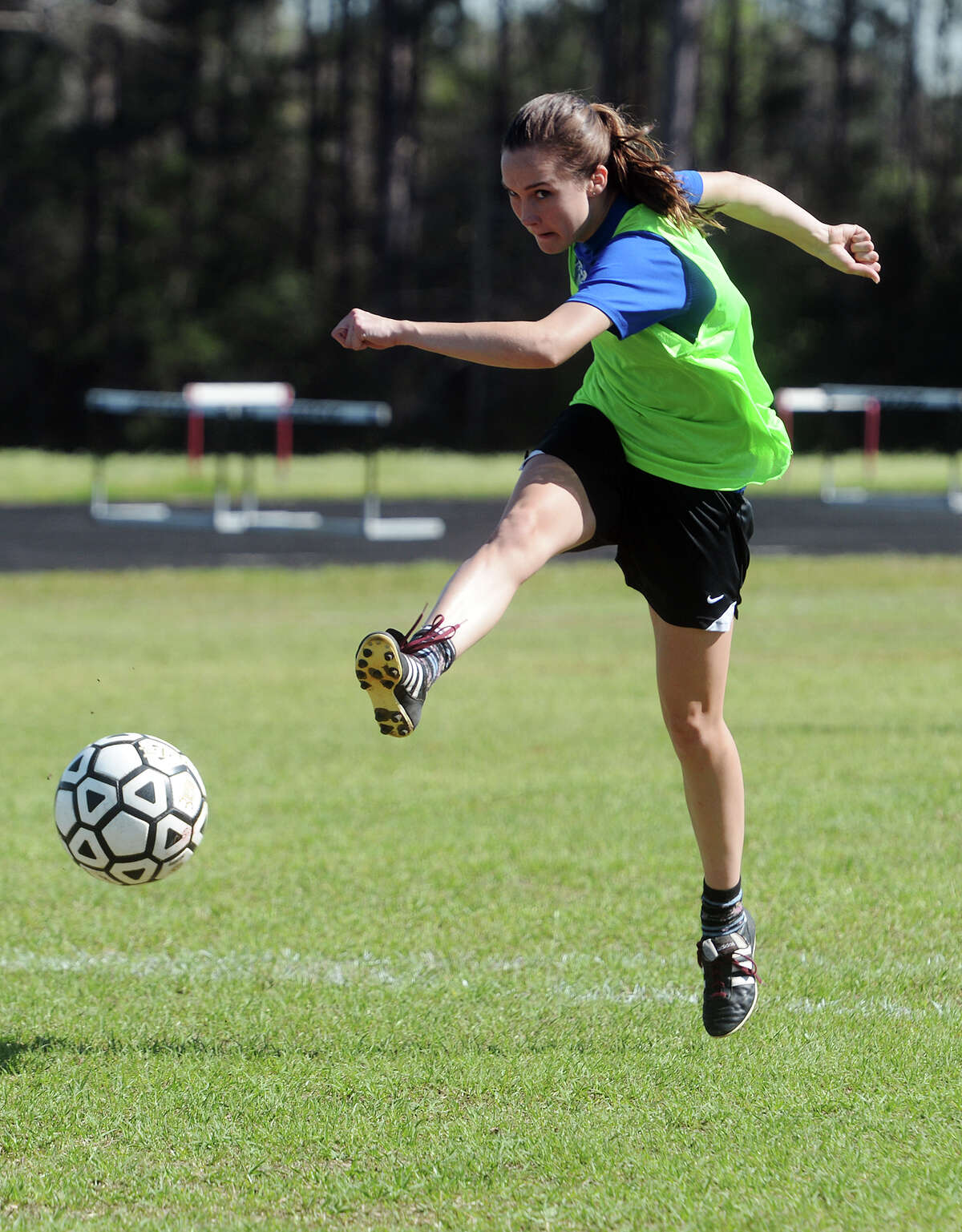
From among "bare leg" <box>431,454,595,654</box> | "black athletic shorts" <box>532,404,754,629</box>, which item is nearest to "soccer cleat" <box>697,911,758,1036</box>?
"black athletic shorts" <box>532,404,754,629</box>

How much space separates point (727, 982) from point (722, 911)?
0.23 metres

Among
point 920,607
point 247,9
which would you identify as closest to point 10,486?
point 920,607

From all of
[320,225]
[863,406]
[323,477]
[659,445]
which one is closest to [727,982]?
[659,445]

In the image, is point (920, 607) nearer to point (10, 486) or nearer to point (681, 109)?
point (681, 109)

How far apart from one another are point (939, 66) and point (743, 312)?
208 feet

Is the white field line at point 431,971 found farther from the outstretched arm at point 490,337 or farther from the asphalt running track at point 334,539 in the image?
the asphalt running track at point 334,539

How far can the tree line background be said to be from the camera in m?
44.1

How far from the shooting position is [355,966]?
508cm

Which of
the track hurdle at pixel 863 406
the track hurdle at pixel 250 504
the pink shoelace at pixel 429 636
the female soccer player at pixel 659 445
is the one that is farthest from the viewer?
the track hurdle at pixel 863 406

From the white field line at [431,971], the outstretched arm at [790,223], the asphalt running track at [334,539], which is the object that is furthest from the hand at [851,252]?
the asphalt running track at [334,539]

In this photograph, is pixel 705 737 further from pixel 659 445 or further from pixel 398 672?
pixel 398 672

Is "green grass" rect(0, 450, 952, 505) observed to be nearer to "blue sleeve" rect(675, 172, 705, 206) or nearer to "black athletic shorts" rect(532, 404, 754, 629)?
"blue sleeve" rect(675, 172, 705, 206)

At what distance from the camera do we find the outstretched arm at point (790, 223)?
4.60 metres

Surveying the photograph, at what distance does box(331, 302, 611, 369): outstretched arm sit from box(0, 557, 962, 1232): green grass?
171cm
